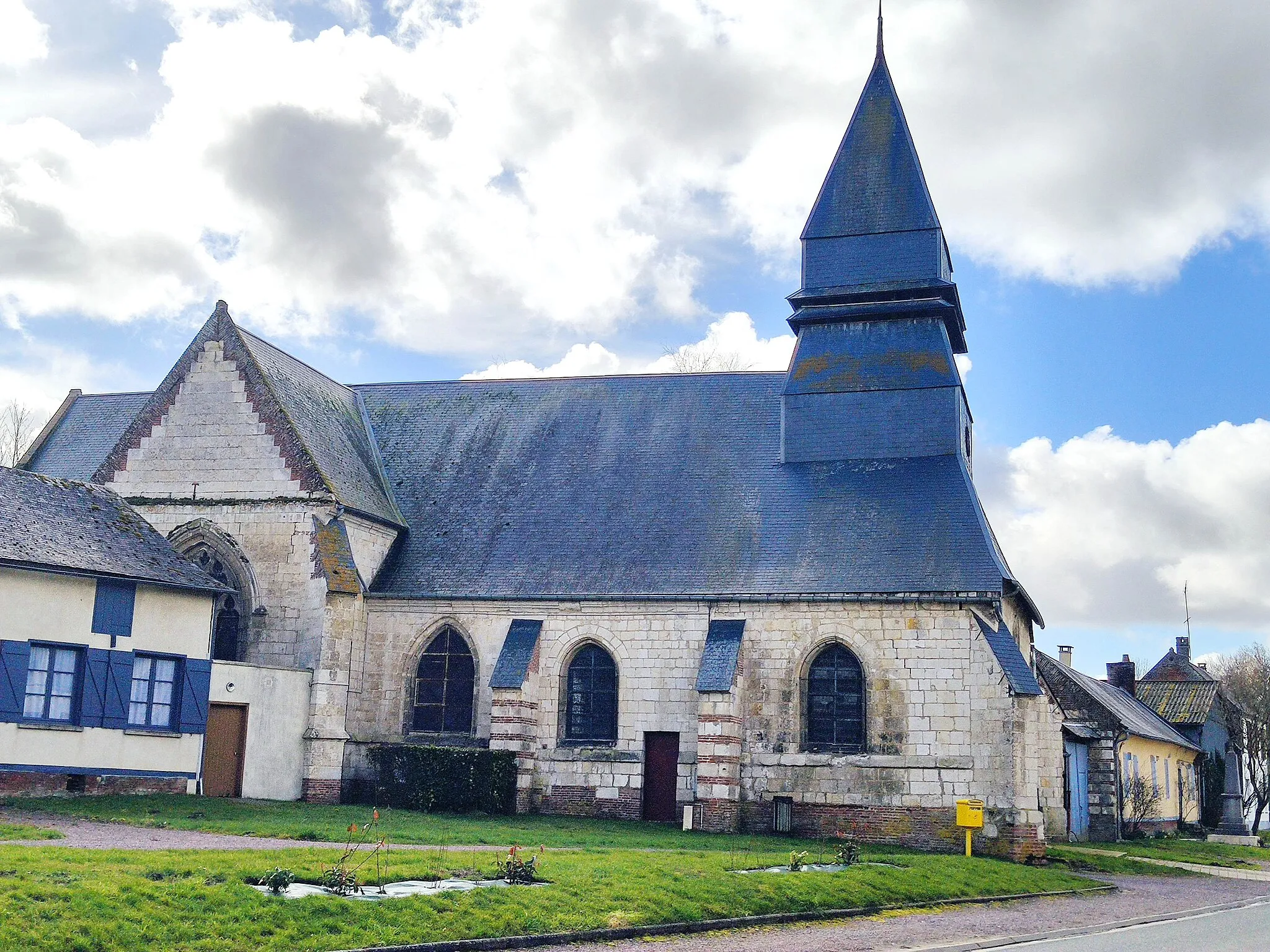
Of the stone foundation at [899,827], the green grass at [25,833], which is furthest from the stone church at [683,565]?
the green grass at [25,833]

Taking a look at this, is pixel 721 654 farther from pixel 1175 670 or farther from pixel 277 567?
pixel 1175 670

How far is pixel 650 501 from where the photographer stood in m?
29.8

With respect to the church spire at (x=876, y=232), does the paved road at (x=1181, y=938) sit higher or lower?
lower

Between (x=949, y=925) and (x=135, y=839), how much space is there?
35.8 ft

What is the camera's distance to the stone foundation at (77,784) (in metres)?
21.7

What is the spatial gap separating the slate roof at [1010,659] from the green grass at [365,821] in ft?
17.1

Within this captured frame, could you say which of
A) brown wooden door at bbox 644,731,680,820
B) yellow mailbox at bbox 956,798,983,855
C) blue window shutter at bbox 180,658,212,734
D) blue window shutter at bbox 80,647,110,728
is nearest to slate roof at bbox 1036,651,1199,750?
yellow mailbox at bbox 956,798,983,855

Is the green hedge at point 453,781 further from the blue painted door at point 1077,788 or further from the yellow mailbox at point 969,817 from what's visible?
the blue painted door at point 1077,788

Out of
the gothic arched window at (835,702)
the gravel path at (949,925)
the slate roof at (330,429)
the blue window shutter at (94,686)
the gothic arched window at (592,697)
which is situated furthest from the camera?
the slate roof at (330,429)

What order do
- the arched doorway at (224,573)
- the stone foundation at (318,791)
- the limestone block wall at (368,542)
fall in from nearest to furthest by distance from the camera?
1. the stone foundation at (318,791)
2. the arched doorway at (224,573)
3. the limestone block wall at (368,542)

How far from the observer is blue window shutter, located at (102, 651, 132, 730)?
23172 millimetres

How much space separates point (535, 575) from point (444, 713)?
3.79 metres

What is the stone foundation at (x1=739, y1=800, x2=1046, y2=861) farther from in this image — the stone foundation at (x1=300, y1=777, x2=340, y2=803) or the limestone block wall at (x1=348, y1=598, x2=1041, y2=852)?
the stone foundation at (x1=300, y1=777, x2=340, y2=803)

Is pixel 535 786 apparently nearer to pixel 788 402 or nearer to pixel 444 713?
pixel 444 713
